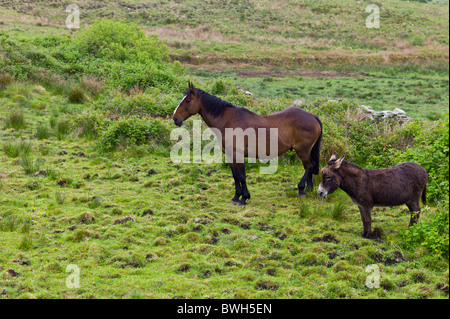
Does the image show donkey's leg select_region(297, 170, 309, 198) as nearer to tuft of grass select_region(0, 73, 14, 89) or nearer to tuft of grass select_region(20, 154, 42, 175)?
tuft of grass select_region(20, 154, 42, 175)

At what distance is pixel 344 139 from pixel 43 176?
23.9 ft

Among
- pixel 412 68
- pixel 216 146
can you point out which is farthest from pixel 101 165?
pixel 412 68

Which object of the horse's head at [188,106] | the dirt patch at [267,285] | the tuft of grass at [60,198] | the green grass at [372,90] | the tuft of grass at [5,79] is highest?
the horse's head at [188,106]

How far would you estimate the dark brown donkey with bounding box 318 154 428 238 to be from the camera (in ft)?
20.8

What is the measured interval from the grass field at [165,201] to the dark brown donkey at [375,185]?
341mm

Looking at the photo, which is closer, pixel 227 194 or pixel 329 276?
pixel 329 276

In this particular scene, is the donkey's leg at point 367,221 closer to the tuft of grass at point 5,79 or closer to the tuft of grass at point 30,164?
the tuft of grass at point 30,164

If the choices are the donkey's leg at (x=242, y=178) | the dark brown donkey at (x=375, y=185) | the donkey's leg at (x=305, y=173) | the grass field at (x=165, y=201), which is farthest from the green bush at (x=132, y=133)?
the dark brown donkey at (x=375, y=185)

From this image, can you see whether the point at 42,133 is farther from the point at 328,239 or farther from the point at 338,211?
the point at 328,239

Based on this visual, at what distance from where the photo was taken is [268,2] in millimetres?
49250

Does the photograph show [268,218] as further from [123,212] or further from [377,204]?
[123,212]

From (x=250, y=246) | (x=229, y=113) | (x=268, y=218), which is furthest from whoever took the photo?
(x=229, y=113)

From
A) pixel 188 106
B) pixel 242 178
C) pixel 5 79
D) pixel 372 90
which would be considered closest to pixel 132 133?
pixel 188 106

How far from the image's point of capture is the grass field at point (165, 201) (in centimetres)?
534
